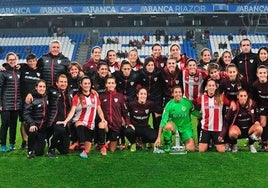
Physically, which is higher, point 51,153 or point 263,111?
point 263,111

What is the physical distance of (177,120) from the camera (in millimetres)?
7305

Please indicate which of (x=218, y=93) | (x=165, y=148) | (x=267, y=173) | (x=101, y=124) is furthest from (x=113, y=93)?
(x=267, y=173)

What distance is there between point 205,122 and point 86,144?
6.16 feet

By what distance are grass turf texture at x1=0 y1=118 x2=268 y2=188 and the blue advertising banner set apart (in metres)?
24.3

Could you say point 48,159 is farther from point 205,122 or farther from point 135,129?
point 205,122

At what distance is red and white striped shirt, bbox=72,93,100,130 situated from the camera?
6801mm

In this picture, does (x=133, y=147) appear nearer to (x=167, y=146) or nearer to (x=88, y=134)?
(x=167, y=146)

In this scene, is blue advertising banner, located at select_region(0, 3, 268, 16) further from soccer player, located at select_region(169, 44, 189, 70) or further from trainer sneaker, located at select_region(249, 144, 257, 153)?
trainer sneaker, located at select_region(249, 144, 257, 153)

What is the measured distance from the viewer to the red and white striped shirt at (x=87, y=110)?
22.3 feet

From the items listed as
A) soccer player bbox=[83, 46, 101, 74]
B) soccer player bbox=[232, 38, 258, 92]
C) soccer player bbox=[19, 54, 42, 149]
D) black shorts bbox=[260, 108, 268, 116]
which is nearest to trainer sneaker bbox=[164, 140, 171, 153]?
black shorts bbox=[260, 108, 268, 116]

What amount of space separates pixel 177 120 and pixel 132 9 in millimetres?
24065

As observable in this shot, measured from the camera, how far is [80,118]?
22.5 ft

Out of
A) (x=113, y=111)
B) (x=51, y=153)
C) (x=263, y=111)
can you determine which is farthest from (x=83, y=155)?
(x=263, y=111)

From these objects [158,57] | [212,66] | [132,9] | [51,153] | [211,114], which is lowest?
[51,153]
